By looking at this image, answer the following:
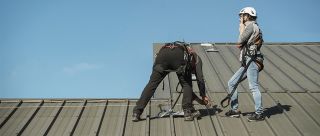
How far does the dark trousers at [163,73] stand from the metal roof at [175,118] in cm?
38

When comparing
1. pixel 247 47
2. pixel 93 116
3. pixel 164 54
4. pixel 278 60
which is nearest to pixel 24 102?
pixel 93 116

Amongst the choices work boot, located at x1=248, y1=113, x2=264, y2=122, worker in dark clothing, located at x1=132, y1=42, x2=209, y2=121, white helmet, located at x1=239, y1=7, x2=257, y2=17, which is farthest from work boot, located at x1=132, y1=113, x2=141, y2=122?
white helmet, located at x1=239, y1=7, x2=257, y2=17

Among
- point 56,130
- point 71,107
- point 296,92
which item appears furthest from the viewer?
point 296,92

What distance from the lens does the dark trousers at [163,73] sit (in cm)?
805

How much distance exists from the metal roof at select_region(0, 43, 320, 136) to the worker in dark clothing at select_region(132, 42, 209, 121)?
0.26m

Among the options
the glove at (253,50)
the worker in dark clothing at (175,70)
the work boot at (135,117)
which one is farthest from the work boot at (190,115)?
the glove at (253,50)

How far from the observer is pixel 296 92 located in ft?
33.1

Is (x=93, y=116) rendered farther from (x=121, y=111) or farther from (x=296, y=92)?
(x=296, y=92)

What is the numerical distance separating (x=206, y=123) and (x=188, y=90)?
2.28ft

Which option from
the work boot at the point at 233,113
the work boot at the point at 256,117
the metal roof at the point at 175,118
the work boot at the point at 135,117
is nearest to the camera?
the metal roof at the point at 175,118

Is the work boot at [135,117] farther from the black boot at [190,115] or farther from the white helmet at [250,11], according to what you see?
the white helmet at [250,11]

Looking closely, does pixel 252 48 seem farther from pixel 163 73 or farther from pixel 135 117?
pixel 135 117

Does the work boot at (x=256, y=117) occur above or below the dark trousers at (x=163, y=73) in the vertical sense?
below

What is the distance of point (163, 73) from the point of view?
8125 millimetres
